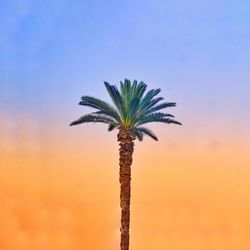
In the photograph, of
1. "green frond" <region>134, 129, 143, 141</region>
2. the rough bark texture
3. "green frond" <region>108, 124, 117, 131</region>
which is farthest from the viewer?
"green frond" <region>108, 124, 117, 131</region>

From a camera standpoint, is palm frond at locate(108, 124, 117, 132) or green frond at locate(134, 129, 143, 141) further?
palm frond at locate(108, 124, 117, 132)

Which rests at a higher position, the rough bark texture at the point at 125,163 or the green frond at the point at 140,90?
the green frond at the point at 140,90

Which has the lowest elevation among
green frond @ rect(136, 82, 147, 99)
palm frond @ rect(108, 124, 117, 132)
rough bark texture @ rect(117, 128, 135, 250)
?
rough bark texture @ rect(117, 128, 135, 250)

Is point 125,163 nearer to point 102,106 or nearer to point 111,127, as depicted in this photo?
point 111,127

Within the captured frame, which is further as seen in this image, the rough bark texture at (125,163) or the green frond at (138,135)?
the green frond at (138,135)

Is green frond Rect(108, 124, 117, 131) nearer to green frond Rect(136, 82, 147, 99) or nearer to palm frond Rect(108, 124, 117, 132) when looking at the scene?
palm frond Rect(108, 124, 117, 132)

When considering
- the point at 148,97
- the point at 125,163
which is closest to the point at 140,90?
the point at 148,97

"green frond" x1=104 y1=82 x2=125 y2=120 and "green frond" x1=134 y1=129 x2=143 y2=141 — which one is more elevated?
"green frond" x1=104 y1=82 x2=125 y2=120

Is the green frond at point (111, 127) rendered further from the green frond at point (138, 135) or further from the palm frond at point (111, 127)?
the green frond at point (138, 135)
